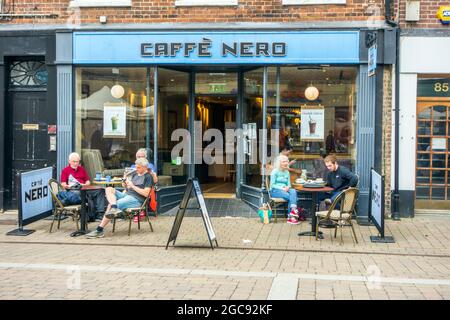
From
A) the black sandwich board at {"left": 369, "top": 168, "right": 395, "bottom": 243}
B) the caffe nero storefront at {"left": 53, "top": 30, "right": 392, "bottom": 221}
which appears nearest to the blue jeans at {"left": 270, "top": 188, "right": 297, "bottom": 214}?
the caffe nero storefront at {"left": 53, "top": 30, "right": 392, "bottom": 221}

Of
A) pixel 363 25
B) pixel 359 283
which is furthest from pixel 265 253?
pixel 363 25

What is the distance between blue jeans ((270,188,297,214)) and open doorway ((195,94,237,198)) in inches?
71.1

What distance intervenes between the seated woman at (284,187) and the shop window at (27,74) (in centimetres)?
560

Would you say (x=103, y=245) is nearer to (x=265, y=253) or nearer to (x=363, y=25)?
(x=265, y=253)

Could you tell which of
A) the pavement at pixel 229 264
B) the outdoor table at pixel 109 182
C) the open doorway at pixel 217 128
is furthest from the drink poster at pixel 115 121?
the pavement at pixel 229 264

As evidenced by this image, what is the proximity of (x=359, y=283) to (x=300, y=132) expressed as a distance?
5.84 m

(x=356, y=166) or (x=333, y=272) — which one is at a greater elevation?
(x=356, y=166)

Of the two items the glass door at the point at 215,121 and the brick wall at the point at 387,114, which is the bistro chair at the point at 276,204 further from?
the brick wall at the point at 387,114

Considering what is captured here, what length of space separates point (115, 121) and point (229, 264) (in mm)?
5796

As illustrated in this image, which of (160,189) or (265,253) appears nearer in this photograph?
(265,253)

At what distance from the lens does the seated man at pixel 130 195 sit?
10016mm

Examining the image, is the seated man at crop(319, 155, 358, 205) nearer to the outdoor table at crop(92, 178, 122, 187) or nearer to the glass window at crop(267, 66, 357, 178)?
the glass window at crop(267, 66, 357, 178)

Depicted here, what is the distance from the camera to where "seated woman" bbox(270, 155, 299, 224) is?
37.5 ft
